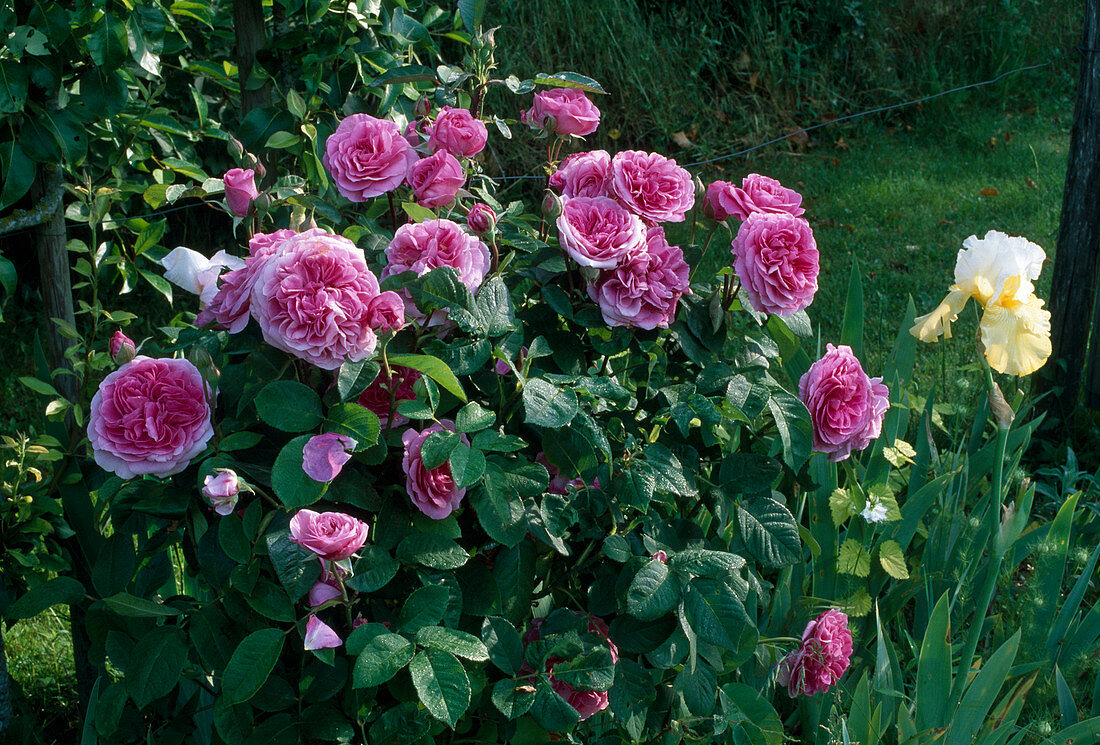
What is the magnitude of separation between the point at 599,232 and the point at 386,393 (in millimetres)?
338

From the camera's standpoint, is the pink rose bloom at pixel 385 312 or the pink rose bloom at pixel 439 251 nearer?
the pink rose bloom at pixel 385 312

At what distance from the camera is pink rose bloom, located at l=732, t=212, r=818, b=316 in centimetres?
120

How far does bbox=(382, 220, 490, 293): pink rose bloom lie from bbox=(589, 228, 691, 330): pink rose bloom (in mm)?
153

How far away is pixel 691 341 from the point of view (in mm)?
1292

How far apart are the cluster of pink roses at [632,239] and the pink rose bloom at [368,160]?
24 centimetres

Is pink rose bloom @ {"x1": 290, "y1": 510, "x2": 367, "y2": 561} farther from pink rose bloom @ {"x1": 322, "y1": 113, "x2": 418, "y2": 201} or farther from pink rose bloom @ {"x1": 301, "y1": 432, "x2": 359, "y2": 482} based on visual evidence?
pink rose bloom @ {"x1": 322, "y1": 113, "x2": 418, "y2": 201}

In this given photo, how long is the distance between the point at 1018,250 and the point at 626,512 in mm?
785

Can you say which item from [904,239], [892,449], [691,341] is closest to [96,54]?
[691,341]

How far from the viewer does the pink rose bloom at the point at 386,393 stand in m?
1.18

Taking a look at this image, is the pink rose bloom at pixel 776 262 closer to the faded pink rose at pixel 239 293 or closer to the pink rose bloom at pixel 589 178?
the pink rose bloom at pixel 589 178

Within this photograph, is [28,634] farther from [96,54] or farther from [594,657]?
[594,657]

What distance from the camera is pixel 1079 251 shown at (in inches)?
107

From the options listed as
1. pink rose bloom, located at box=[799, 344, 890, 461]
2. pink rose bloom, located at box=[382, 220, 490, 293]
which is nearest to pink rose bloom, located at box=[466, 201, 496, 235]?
pink rose bloom, located at box=[382, 220, 490, 293]

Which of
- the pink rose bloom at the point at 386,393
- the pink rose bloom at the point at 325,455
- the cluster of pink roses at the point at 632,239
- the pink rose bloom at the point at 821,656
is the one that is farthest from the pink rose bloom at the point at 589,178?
the pink rose bloom at the point at 821,656
